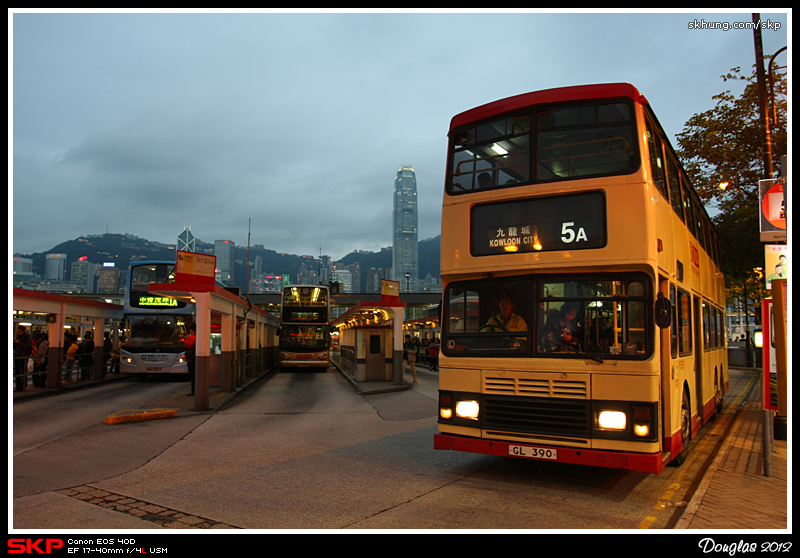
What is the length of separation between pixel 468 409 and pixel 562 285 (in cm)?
177

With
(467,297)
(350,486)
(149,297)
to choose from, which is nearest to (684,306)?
(467,297)

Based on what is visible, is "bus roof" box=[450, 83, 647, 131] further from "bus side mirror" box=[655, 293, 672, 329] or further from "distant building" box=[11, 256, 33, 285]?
"distant building" box=[11, 256, 33, 285]

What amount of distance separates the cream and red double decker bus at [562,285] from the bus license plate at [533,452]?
0.08 ft

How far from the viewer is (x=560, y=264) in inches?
250

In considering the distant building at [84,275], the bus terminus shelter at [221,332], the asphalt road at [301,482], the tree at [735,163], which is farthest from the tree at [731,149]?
the distant building at [84,275]

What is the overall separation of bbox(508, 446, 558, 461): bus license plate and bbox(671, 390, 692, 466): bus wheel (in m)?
2.32

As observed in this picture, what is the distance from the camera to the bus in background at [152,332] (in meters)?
21.1

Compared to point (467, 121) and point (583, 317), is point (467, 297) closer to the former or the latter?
point (583, 317)

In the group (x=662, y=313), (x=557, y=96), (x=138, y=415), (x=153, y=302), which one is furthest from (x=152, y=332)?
(x=662, y=313)

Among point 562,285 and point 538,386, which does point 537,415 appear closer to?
A: point 538,386

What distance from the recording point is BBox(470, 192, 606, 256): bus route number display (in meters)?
6.32

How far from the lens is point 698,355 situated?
9.00 m

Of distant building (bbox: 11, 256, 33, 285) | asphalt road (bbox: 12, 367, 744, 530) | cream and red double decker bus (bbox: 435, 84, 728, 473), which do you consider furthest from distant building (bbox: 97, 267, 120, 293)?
cream and red double decker bus (bbox: 435, 84, 728, 473)

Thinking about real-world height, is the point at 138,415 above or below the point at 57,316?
below
